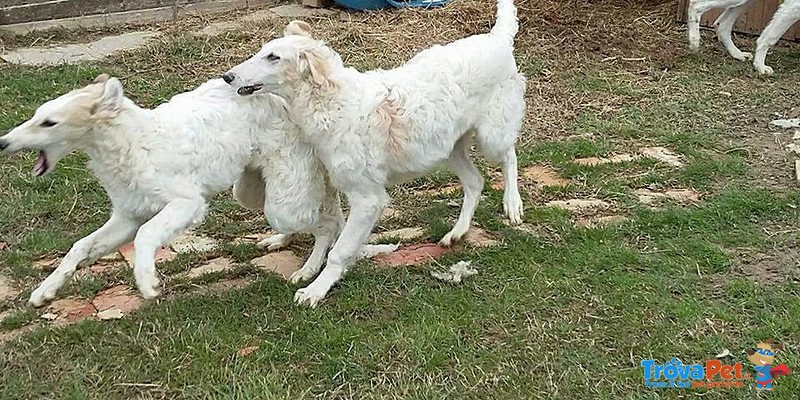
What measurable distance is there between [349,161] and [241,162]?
18.1 inches

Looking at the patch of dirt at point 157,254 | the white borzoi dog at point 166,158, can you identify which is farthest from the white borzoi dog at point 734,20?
the patch of dirt at point 157,254

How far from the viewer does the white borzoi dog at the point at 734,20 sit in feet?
25.7

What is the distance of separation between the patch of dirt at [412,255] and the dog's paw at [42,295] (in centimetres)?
142

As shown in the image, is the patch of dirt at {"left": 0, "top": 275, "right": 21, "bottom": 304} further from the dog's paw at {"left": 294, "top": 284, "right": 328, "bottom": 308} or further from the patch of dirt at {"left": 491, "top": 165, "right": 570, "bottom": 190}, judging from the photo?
the patch of dirt at {"left": 491, "top": 165, "right": 570, "bottom": 190}

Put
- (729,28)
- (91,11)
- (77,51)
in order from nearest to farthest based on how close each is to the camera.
Result: 1. (77,51)
2. (729,28)
3. (91,11)

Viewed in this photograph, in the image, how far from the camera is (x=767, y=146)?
5965 millimetres

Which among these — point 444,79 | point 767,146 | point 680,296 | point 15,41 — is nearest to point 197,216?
point 444,79

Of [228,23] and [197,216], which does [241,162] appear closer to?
[197,216]

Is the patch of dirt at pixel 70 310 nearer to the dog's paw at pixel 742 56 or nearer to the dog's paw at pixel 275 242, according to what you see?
the dog's paw at pixel 275 242

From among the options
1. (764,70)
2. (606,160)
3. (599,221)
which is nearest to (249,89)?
(599,221)

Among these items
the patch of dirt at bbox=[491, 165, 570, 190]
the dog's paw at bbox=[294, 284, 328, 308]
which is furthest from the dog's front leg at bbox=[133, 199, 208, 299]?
the patch of dirt at bbox=[491, 165, 570, 190]

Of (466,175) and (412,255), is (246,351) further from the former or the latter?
(466,175)

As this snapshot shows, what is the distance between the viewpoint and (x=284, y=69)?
12.5 feet

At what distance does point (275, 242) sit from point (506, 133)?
126 cm
